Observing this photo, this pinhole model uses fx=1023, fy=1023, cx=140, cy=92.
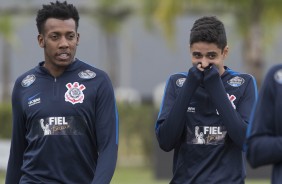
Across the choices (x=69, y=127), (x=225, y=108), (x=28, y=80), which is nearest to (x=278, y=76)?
(x=225, y=108)

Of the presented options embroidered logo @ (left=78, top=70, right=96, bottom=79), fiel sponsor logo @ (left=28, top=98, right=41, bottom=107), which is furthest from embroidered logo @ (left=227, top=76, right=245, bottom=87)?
fiel sponsor logo @ (left=28, top=98, right=41, bottom=107)

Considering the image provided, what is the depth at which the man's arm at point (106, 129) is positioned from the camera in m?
6.91

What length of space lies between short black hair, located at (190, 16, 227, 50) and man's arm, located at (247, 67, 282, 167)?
120 cm

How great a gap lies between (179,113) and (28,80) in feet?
3.79

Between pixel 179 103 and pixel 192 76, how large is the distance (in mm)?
203

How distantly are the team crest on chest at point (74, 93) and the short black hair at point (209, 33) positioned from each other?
831mm

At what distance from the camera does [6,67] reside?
44906mm

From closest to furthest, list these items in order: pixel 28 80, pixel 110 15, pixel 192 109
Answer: pixel 192 109 → pixel 28 80 → pixel 110 15

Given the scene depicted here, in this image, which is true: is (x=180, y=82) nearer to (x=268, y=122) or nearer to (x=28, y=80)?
(x=28, y=80)

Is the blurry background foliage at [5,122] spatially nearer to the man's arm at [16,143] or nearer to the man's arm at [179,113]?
the man's arm at [16,143]

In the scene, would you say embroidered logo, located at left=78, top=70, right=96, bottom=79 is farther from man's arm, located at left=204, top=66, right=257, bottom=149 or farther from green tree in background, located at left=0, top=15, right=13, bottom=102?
green tree in background, located at left=0, top=15, right=13, bottom=102

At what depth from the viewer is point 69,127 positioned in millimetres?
6957

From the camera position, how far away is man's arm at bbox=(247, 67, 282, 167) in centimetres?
563

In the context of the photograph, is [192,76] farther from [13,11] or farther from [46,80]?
[13,11]
